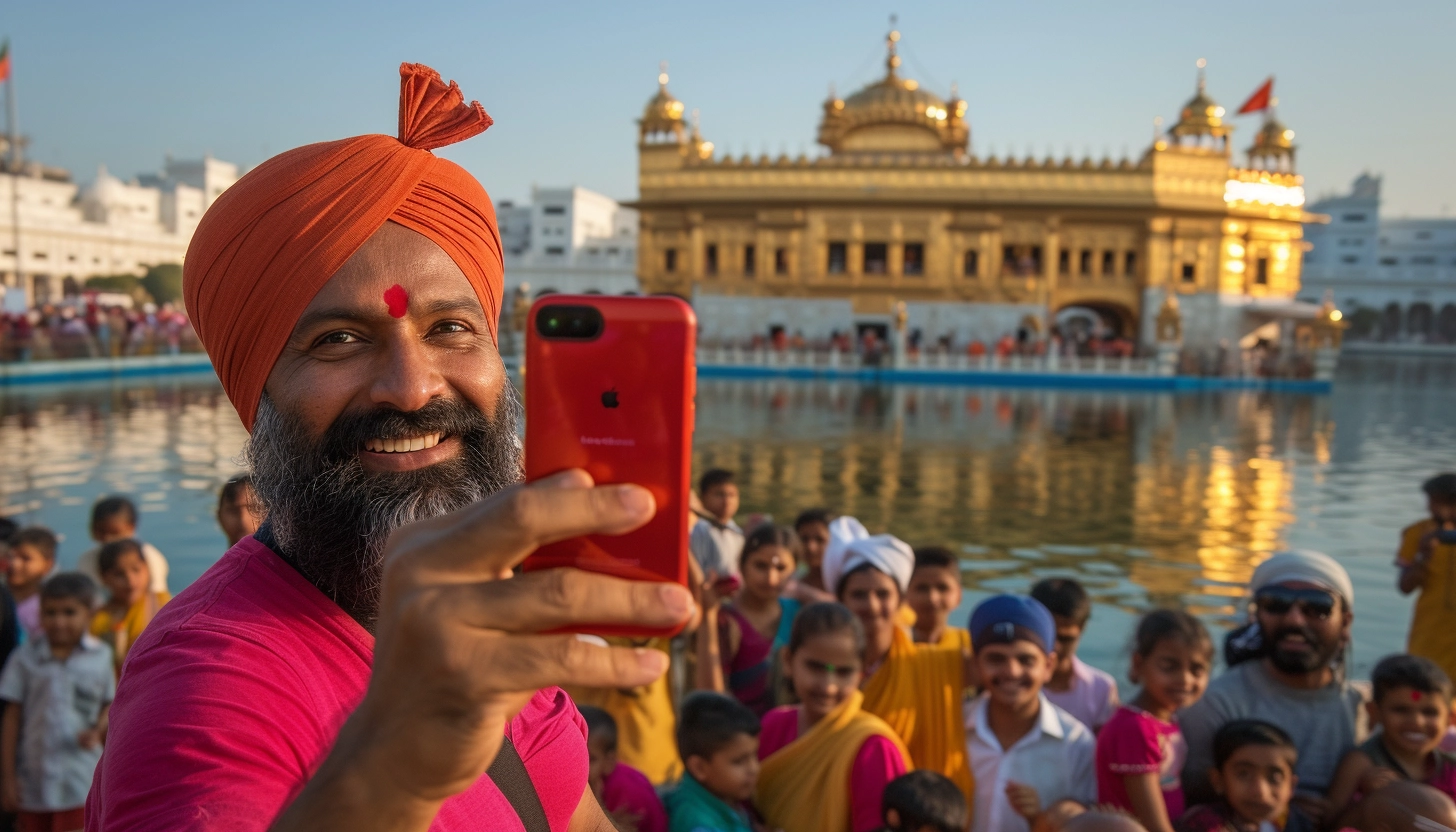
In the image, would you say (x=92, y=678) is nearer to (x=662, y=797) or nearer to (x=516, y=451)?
(x=662, y=797)

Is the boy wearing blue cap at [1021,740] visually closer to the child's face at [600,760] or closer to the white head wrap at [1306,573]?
the white head wrap at [1306,573]

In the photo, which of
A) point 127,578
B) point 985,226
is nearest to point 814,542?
point 127,578

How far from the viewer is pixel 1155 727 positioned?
3.06 m

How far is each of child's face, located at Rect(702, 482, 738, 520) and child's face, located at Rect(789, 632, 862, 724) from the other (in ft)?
7.27

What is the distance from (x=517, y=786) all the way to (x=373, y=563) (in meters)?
0.30

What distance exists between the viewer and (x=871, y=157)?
3372 centimetres

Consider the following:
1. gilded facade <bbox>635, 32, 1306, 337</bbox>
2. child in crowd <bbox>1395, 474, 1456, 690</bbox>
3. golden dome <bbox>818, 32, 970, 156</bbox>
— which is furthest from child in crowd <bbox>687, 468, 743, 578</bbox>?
golden dome <bbox>818, 32, 970, 156</bbox>

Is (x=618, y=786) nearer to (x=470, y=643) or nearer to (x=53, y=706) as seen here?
(x=53, y=706)

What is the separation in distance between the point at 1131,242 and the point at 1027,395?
11670 millimetres

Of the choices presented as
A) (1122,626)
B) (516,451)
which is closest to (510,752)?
(516,451)

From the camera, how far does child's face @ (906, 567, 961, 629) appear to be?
421cm

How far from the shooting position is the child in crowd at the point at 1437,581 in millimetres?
4609

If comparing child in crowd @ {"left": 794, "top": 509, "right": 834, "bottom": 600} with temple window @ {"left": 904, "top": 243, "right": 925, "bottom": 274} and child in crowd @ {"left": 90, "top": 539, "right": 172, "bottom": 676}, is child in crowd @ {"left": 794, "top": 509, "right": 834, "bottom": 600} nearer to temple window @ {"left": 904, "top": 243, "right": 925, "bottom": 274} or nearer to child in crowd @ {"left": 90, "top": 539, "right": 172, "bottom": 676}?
child in crowd @ {"left": 90, "top": 539, "right": 172, "bottom": 676}

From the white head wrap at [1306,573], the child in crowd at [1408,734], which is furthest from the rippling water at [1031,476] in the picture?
the child in crowd at [1408,734]
